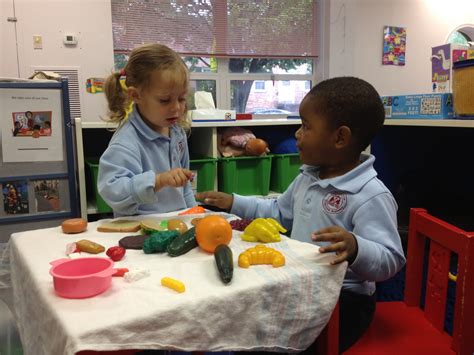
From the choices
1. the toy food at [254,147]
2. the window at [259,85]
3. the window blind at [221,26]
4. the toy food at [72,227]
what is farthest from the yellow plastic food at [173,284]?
the window at [259,85]

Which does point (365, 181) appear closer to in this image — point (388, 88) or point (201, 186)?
point (201, 186)

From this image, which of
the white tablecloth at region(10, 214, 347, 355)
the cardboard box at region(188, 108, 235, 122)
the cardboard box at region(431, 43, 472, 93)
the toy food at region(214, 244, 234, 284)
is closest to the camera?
the white tablecloth at region(10, 214, 347, 355)

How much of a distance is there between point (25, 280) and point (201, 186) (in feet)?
4.66

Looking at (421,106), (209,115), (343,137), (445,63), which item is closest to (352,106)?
(343,137)

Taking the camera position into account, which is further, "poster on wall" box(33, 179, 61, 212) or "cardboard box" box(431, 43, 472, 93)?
"poster on wall" box(33, 179, 61, 212)

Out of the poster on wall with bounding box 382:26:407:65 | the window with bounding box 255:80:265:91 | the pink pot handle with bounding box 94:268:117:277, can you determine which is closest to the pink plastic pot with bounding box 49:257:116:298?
the pink pot handle with bounding box 94:268:117:277

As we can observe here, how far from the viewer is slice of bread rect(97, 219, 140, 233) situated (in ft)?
2.73

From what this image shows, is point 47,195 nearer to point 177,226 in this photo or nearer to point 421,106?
point 177,226

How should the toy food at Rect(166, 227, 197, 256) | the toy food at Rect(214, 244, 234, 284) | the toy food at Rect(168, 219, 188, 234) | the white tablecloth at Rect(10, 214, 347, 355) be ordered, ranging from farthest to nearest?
the toy food at Rect(168, 219, 188, 234)
the toy food at Rect(166, 227, 197, 256)
the toy food at Rect(214, 244, 234, 284)
the white tablecloth at Rect(10, 214, 347, 355)

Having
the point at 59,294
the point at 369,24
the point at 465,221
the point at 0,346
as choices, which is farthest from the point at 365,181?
the point at 369,24

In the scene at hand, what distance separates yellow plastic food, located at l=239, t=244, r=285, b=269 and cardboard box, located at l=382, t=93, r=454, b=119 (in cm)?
99

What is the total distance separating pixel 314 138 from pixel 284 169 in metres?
1.30

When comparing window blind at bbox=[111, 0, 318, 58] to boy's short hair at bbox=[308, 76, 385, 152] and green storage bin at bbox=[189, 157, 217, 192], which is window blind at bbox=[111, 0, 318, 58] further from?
boy's short hair at bbox=[308, 76, 385, 152]

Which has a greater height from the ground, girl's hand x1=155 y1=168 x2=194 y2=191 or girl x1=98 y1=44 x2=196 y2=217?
girl x1=98 y1=44 x2=196 y2=217
